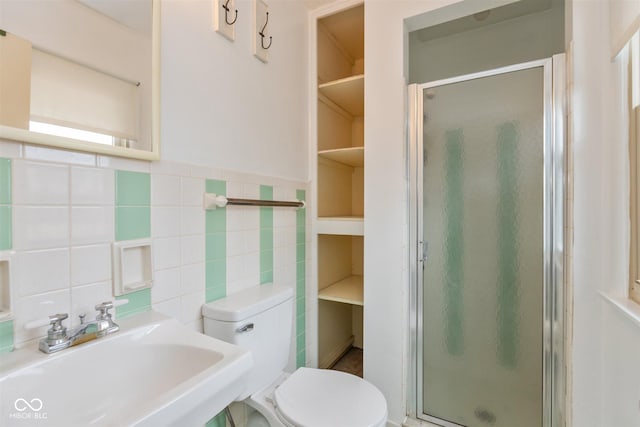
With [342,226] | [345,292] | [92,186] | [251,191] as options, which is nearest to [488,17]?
[342,226]

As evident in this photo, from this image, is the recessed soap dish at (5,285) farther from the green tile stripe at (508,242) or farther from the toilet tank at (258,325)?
the green tile stripe at (508,242)

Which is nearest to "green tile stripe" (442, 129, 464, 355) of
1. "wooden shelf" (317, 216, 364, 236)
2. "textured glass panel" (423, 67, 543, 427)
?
"textured glass panel" (423, 67, 543, 427)

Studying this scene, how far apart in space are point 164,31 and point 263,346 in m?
1.22

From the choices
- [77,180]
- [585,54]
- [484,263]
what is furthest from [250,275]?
A: [585,54]

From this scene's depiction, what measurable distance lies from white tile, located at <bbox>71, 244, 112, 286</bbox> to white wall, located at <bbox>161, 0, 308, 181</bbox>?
362 millimetres

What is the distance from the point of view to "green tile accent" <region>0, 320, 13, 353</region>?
0.66 meters

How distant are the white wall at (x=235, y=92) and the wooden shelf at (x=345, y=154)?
0.15m

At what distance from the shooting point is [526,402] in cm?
135

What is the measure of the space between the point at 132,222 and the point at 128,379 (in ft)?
1.44

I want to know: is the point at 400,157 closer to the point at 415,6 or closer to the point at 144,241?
the point at 415,6

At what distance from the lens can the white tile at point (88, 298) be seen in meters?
0.77

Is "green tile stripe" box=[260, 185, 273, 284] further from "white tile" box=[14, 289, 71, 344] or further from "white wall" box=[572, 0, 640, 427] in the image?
"white wall" box=[572, 0, 640, 427]

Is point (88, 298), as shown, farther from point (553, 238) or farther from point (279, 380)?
point (553, 238)

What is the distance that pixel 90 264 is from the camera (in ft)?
2.64
